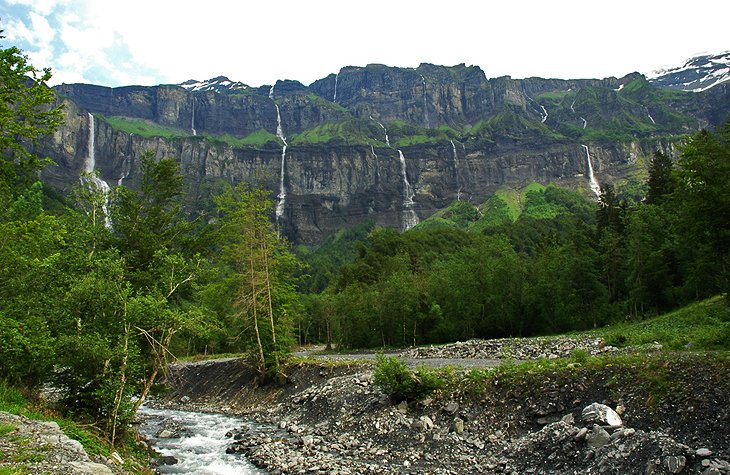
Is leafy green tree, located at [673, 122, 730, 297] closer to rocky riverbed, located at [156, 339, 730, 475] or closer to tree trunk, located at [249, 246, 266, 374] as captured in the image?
rocky riverbed, located at [156, 339, 730, 475]

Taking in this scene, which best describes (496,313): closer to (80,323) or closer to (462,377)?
(462,377)

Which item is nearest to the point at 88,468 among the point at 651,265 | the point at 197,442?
the point at 197,442

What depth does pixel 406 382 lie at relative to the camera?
2119 centimetres

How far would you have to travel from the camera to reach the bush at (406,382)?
21.2 meters

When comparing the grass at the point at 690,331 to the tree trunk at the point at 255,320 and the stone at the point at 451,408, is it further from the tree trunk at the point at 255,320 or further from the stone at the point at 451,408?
the tree trunk at the point at 255,320

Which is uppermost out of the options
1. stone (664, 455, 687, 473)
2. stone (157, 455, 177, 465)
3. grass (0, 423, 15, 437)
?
grass (0, 423, 15, 437)

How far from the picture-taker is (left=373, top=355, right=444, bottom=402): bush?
2119cm

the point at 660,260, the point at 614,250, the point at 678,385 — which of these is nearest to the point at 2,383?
the point at 678,385

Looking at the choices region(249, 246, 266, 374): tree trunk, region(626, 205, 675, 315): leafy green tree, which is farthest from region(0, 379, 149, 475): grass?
region(626, 205, 675, 315): leafy green tree

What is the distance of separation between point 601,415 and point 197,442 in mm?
19346

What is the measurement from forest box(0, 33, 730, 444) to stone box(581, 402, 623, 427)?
1474 centimetres

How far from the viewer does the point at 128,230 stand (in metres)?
29.0

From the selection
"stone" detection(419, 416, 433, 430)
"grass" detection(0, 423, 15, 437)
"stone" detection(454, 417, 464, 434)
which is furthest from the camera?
"stone" detection(419, 416, 433, 430)

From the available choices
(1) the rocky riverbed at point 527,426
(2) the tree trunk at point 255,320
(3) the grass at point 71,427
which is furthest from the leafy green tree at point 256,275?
(3) the grass at point 71,427
